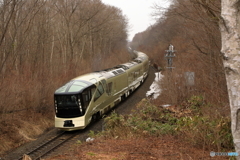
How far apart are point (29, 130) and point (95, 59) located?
1722cm

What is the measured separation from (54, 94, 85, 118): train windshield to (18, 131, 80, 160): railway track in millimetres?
967

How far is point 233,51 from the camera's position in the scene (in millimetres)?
3598

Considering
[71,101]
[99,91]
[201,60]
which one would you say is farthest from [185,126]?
[201,60]

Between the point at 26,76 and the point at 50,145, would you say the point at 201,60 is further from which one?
the point at 26,76

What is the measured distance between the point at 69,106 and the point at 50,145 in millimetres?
2156

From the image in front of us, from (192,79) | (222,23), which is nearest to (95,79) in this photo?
(192,79)

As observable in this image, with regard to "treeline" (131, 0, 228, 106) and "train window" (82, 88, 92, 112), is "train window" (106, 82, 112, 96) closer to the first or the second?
"train window" (82, 88, 92, 112)

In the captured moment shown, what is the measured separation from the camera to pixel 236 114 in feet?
11.9

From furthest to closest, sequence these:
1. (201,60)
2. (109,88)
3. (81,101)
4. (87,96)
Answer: (109,88) → (201,60) → (87,96) → (81,101)

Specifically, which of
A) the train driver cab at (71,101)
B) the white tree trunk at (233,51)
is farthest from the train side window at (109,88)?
the white tree trunk at (233,51)

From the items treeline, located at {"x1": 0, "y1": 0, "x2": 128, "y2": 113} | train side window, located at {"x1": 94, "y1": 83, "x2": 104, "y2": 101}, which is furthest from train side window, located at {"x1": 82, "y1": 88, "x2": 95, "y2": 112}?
treeline, located at {"x1": 0, "y1": 0, "x2": 128, "y2": 113}

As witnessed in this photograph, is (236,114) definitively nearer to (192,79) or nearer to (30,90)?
(192,79)

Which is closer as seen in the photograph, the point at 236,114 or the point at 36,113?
the point at 236,114

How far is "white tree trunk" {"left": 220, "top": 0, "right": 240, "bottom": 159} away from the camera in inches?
141
